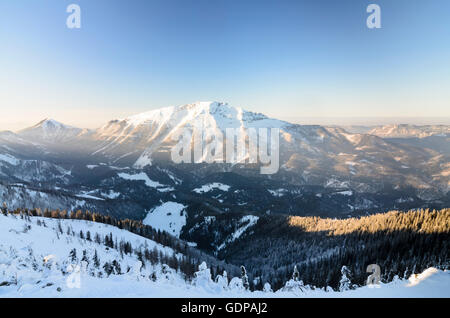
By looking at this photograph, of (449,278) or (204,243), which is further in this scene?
(204,243)

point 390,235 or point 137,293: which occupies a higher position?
point 137,293

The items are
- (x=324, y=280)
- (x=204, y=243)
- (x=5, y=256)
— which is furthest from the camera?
(x=204, y=243)

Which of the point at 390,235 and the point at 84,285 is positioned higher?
the point at 84,285

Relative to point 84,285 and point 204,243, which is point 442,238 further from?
point 204,243
